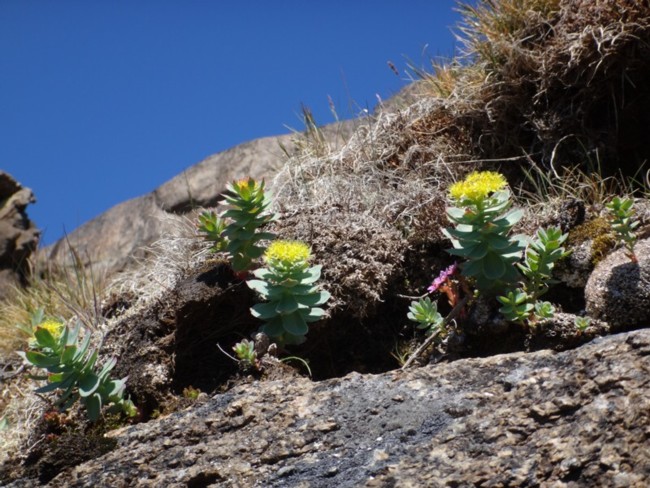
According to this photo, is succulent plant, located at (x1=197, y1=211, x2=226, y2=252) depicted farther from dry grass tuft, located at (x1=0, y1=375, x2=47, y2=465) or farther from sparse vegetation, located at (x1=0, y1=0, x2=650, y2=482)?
dry grass tuft, located at (x1=0, y1=375, x2=47, y2=465)

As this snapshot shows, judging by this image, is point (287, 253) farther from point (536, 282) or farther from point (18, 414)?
point (18, 414)

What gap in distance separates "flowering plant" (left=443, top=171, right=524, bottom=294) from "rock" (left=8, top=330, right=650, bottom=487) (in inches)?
25.6

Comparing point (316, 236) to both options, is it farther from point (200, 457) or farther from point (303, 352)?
point (200, 457)

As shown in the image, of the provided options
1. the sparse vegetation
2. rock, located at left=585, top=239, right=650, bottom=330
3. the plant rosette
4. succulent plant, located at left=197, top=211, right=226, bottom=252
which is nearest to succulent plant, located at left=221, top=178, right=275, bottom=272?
the sparse vegetation

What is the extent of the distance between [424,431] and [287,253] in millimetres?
1127

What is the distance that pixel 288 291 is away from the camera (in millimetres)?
3689

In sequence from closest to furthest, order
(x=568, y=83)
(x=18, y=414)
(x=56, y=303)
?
1. (x=18, y=414)
2. (x=568, y=83)
3. (x=56, y=303)

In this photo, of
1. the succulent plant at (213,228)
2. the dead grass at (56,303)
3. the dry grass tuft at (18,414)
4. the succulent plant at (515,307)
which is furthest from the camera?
the dead grass at (56,303)

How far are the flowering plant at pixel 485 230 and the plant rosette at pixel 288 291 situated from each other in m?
0.66

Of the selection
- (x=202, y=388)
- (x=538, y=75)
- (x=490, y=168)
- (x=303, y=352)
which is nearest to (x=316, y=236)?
(x=303, y=352)

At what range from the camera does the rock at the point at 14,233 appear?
30.2 feet

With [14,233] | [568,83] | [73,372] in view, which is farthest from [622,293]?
[14,233]

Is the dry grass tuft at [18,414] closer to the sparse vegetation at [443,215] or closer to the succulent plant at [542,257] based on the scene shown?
the sparse vegetation at [443,215]

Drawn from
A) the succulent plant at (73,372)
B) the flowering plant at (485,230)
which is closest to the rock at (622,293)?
the flowering plant at (485,230)
